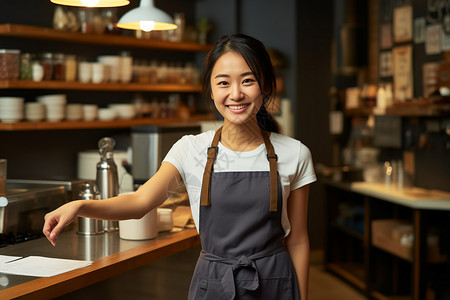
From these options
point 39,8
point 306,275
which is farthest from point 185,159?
point 39,8

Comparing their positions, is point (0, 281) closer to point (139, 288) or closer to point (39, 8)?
point (139, 288)

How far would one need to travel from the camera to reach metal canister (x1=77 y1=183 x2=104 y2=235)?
2385 mm

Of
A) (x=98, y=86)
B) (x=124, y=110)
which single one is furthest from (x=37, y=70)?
(x=124, y=110)

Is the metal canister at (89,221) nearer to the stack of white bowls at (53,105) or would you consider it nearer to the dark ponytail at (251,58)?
the dark ponytail at (251,58)

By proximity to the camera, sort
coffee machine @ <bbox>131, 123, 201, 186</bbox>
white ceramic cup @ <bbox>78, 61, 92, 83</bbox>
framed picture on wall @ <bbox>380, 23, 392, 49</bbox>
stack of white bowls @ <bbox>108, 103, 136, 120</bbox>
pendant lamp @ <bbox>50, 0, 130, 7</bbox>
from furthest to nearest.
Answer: framed picture on wall @ <bbox>380, 23, 392, 49</bbox> → stack of white bowls @ <bbox>108, 103, 136, 120</bbox> → white ceramic cup @ <bbox>78, 61, 92, 83</bbox> → coffee machine @ <bbox>131, 123, 201, 186</bbox> → pendant lamp @ <bbox>50, 0, 130, 7</bbox>

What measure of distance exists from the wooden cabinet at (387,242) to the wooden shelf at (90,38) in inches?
74.8

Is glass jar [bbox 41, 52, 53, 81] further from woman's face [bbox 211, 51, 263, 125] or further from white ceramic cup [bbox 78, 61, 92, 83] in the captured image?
woman's face [bbox 211, 51, 263, 125]

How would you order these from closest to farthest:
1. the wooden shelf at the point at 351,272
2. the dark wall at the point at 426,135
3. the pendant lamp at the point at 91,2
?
the pendant lamp at the point at 91,2 → the dark wall at the point at 426,135 → the wooden shelf at the point at 351,272

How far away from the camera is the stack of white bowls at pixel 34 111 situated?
4.15 meters

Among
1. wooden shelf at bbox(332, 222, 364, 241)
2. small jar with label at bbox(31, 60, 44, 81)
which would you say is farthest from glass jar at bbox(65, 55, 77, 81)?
wooden shelf at bbox(332, 222, 364, 241)

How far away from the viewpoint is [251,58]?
1722 mm

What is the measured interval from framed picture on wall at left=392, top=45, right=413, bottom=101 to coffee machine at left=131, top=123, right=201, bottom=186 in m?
2.30

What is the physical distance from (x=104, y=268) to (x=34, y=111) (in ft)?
8.14

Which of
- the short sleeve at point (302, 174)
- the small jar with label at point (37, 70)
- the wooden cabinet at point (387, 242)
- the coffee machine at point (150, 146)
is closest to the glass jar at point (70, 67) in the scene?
the small jar with label at point (37, 70)
